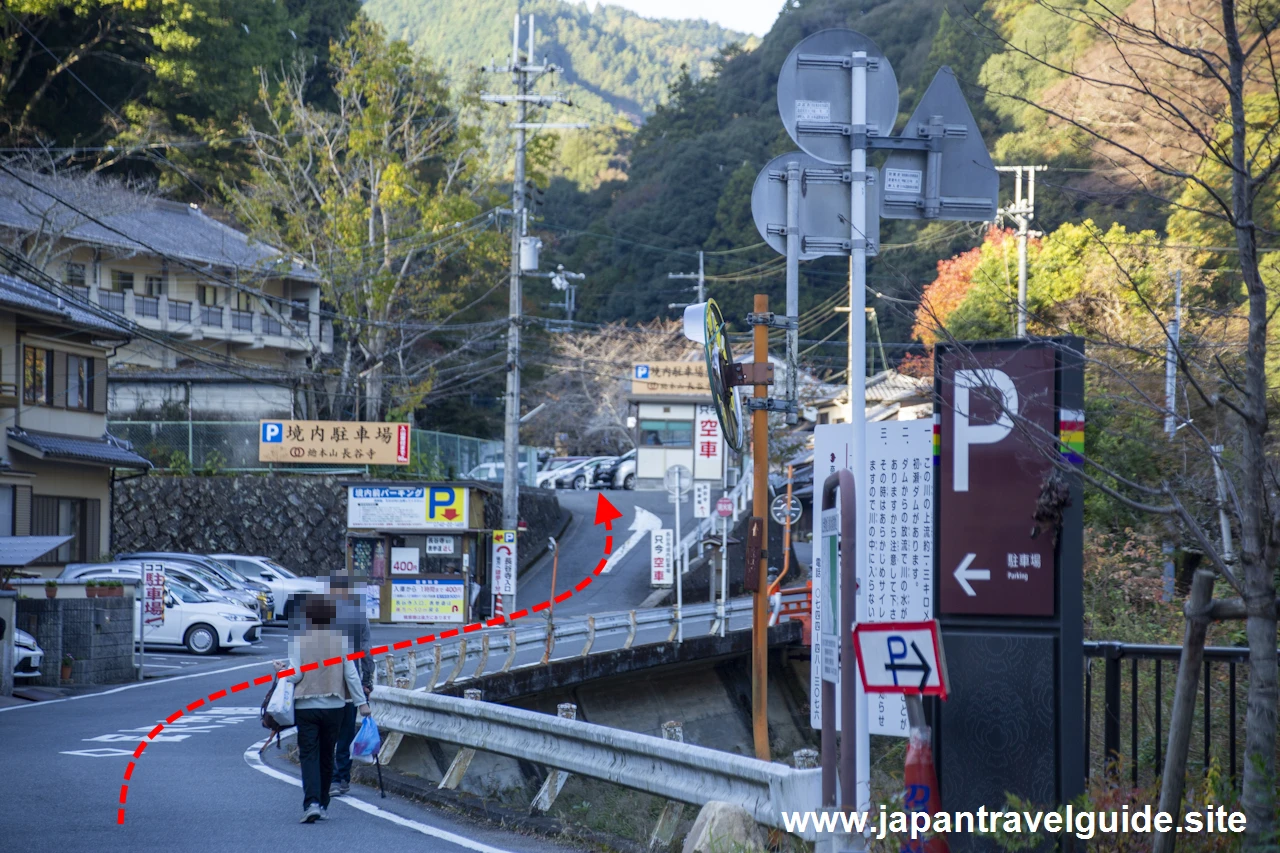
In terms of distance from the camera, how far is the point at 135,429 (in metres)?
38.9

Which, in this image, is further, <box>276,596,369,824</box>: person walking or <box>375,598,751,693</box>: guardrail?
<box>375,598,751,693</box>: guardrail

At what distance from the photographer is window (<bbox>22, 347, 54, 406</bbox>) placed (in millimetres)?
28969

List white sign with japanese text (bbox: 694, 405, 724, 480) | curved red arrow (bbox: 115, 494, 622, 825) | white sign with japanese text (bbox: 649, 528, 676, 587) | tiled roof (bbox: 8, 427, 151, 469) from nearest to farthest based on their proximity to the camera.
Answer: curved red arrow (bbox: 115, 494, 622, 825)
tiled roof (bbox: 8, 427, 151, 469)
white sign with japanese text (bbox: 694, 405, 724, 480)
white sign with japanese text (bbox: 649, 528, 676, 587)

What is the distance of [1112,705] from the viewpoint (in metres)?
6.83

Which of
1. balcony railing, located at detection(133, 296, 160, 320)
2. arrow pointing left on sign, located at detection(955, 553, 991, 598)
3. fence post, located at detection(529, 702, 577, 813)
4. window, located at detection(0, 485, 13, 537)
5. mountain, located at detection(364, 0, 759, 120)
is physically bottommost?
fence post, located at detection(529, 702, 577, 813)

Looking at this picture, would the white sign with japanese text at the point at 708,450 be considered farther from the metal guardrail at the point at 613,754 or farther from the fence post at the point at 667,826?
the fence post at the point at 667,826

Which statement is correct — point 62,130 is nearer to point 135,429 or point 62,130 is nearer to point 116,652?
point 135,429

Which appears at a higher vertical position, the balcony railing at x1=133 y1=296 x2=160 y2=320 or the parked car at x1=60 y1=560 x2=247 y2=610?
the balcony railing at x1=133 y1=296 x2=160 y2=320

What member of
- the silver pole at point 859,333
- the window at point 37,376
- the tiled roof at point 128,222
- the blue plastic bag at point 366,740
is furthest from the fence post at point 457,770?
the tiled roof at point 128,222

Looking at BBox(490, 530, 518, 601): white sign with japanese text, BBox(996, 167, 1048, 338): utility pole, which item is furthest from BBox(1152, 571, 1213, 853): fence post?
BBox(490, 530, 518, 601): white sign with japanese text

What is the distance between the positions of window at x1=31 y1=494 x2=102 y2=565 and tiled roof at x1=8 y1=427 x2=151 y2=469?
1292mm

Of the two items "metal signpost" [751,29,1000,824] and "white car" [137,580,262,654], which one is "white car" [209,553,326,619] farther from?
"metal signpost" [751,29,1000,824]

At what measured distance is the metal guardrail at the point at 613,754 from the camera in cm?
651

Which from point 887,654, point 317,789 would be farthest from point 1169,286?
point 317,789
